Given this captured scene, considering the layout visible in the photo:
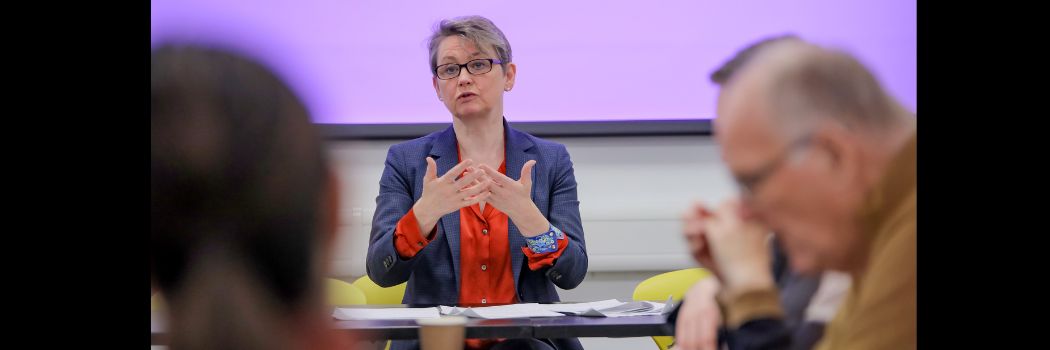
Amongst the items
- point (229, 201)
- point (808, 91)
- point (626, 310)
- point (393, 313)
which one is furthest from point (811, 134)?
point (393, 313)

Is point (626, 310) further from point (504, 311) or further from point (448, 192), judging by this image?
point (448, 192)

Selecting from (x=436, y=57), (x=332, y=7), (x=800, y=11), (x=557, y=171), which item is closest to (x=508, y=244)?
(x=557, y=171)

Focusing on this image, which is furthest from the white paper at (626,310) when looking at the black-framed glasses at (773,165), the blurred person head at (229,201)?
the blurred person head at (229,201)

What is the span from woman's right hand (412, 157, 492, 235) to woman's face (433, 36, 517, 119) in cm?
23

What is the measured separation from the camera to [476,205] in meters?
2.02

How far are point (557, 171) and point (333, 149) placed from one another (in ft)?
4.83

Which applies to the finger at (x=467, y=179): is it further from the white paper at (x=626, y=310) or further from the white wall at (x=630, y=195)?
the white wall at (x=630, y=195)

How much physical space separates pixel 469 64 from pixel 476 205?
341 millimetres

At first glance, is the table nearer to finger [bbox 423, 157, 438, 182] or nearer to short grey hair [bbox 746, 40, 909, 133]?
finger [bbox 423, 157, 438, 182]

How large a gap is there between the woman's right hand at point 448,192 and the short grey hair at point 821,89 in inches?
42.1

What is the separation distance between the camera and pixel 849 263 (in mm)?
869

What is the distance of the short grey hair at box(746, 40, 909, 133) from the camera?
839 mm

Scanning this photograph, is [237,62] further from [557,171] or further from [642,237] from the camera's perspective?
[642,237]

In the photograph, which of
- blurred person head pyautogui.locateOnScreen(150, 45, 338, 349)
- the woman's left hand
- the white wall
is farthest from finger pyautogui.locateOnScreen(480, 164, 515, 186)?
blurred person head pyautogui.locateOnScreen(150, 45, 338, 349)
